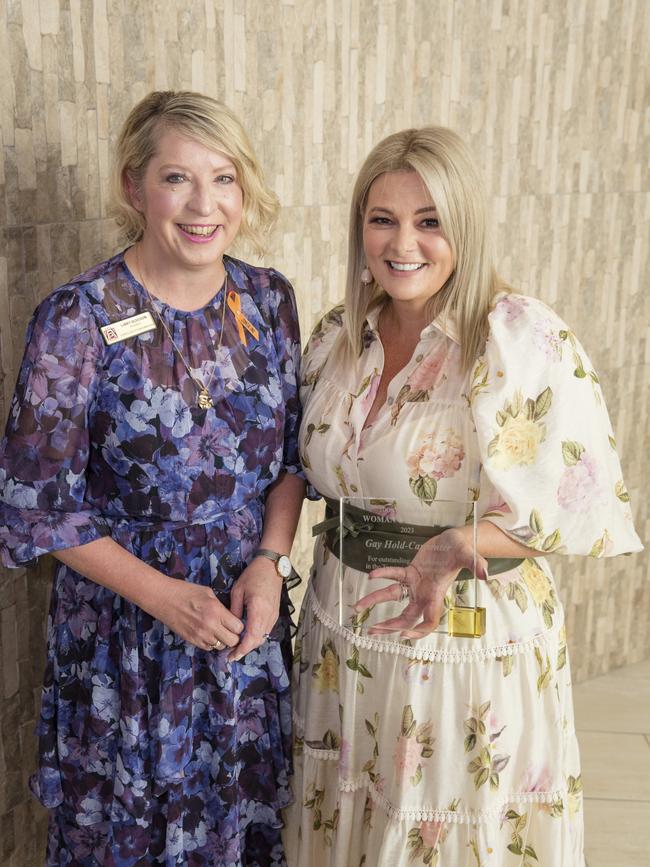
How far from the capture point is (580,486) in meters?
1.99

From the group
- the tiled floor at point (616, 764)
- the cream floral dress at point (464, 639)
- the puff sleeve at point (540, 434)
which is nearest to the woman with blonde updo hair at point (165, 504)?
the cream floral dress at point (464, 639)

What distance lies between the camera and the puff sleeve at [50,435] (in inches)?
75.0

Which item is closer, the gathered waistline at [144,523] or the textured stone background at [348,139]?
the gathered waistline at [144,523]

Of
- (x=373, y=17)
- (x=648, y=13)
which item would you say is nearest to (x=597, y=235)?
(x=648, y=13)

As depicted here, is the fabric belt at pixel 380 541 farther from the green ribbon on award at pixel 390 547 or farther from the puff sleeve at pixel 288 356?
the puff sleeve at pixel 288 356

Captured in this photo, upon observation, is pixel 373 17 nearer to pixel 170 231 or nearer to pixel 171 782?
pixel 170 231

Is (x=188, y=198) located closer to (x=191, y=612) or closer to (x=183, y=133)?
(x=183, y=133)

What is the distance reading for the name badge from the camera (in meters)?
1.95

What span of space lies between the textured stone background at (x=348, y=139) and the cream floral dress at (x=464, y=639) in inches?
27.3

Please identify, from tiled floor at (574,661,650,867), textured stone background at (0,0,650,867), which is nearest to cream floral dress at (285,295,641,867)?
textured stone background at (0,0,650,867)

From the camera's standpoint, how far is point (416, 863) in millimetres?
2121

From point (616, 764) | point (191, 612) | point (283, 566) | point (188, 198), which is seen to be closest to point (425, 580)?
point (283, 566)

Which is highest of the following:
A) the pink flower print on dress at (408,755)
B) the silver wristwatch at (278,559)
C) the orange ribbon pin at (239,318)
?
the orange ribbon pin at (239,318)

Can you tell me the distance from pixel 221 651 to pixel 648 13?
284 centimetres
